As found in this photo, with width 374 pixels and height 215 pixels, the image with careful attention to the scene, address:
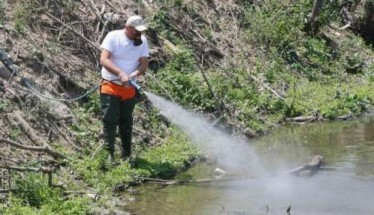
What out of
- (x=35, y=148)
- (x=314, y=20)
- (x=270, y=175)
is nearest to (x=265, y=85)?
(x=314, y=20)

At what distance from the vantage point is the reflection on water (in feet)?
25.3

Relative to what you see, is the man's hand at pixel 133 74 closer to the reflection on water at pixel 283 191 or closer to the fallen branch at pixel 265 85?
the reflection on water at pixel 283 191

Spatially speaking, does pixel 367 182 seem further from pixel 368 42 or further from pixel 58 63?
pixel 368 42

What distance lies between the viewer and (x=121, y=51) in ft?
29.3

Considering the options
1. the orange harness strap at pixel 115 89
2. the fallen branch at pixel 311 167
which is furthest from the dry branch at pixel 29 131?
the fallen branch at pixel 311 167

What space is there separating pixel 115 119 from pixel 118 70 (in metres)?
0.61

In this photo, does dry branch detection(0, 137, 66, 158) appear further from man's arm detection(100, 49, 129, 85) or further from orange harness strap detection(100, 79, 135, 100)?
man's arm detection(100, 49, 129, 85)

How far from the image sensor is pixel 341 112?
14.1m

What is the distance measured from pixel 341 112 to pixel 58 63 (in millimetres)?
5783

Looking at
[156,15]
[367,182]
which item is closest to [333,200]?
[367,182]

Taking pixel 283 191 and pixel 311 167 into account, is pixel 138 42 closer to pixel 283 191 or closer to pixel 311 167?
pixel 283 191

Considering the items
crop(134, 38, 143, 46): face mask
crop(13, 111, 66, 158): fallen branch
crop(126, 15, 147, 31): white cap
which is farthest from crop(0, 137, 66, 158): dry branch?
crop(126, 15, 147, 31): white cap

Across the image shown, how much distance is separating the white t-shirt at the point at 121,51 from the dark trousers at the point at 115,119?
0.29 meters

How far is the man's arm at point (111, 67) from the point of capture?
8750mm
